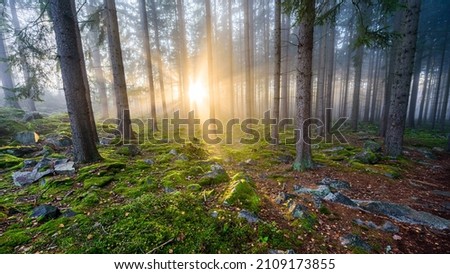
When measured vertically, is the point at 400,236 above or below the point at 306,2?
below

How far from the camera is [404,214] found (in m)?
4.25

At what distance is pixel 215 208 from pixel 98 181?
3252 millimetres

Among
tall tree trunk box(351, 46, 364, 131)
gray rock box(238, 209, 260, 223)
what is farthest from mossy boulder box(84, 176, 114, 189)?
tall tree trunk box(351, 46, 364, 131)

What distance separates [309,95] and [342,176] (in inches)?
110

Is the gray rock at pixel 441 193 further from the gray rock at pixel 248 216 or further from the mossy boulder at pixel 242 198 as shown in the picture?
the gray rock at pixel 248 216

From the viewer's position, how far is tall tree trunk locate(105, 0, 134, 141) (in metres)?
8.91

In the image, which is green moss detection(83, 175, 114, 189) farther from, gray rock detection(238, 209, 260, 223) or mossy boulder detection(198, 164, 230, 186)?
gray rock detection(238, 209, 260, 223)

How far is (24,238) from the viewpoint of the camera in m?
3.06

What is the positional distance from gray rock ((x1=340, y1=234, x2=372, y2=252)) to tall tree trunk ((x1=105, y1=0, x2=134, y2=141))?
32.0 feet

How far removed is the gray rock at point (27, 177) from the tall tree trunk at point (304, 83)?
7.64 meters

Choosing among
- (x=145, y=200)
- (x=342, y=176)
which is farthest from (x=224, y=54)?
(x=145, y=200)

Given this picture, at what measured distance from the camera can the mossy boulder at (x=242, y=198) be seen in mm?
4113

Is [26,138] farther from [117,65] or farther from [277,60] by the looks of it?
[277,60]
